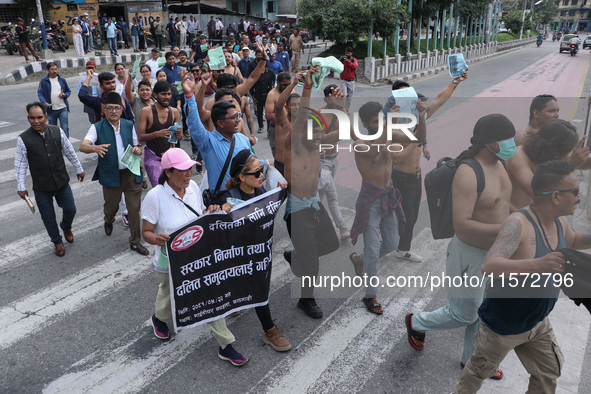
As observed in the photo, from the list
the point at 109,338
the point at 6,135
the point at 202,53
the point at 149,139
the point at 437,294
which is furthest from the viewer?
the point at 202,53

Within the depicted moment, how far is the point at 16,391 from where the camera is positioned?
3.36m

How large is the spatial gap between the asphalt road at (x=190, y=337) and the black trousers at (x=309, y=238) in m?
0.46

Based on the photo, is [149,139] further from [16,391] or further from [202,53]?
[202,53]

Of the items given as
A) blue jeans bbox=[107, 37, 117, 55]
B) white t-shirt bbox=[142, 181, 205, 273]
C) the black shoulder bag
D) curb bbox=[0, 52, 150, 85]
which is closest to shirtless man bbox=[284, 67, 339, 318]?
the black shoulder bag

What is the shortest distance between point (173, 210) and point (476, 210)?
7.61 feet

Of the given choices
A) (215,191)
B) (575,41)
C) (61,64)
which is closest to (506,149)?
(215,191)

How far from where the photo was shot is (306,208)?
4176mm

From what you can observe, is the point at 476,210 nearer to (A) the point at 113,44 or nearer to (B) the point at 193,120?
(B) the point at 193,120

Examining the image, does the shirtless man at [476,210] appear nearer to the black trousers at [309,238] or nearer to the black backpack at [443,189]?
the black backpack at [443,189]

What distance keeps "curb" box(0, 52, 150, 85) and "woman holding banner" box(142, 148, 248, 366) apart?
1694 cm

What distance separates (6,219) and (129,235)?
6.55 feet

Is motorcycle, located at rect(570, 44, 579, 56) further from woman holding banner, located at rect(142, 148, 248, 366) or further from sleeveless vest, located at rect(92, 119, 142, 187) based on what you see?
woman holding banner, located at rect(142, 148, 248, 366)

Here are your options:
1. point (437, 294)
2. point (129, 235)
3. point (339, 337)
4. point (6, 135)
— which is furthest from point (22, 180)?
point (6, 135)

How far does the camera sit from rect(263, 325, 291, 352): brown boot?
12.4 feet
